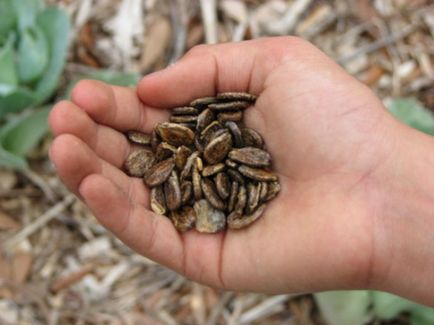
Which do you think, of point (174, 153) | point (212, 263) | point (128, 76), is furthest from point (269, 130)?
point (128, 76)

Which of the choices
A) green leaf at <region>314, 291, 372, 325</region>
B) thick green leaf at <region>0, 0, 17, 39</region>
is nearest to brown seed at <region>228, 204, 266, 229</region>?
green leaf at <region>314, 291, 372, 325</region>

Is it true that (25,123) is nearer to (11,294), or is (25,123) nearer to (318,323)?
(11,294)

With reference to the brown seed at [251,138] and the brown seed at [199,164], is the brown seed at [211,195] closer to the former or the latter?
the brown seed at [199,164]

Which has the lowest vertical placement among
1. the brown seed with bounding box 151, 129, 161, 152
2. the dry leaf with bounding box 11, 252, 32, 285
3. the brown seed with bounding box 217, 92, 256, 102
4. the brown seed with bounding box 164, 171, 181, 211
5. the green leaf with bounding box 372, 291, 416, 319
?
the dry leaf with bounding box 11, 252, 32, 285

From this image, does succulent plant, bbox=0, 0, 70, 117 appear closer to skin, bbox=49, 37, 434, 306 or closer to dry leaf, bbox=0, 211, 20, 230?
dry leaf, bbox=0, 211, 20, 230

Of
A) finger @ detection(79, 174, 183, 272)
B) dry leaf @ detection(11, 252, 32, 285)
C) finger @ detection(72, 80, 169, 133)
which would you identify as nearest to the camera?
finger @ detection(79, 174, 183, 272)
